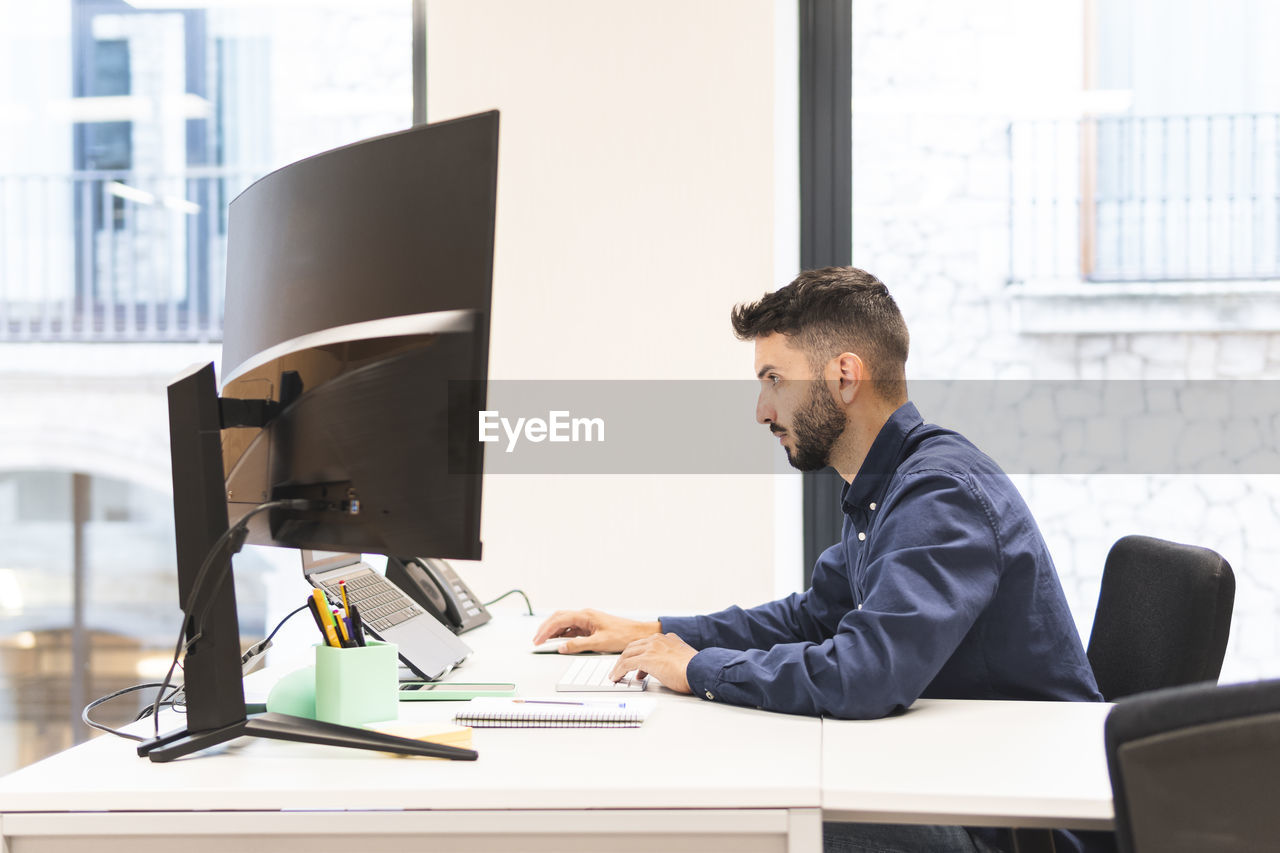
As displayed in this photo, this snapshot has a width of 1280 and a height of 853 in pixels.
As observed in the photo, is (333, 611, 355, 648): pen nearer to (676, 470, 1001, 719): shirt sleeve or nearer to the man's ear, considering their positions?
(676, 470, 1001, 719): shirt sleeve

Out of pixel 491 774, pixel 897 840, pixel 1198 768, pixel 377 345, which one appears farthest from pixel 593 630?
pixel 1198 768

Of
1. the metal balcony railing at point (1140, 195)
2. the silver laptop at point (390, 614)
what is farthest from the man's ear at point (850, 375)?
the metal balcony railing at point (1140, 195)

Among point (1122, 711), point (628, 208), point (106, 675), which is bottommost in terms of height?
point (106, 675)

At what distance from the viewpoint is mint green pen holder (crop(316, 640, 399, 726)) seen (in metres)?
1.05

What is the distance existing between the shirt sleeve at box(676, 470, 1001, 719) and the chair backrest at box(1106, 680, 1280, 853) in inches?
14.4

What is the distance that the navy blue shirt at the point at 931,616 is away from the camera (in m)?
1.10

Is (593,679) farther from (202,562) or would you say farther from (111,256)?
(111,256)

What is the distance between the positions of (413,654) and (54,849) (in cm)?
52

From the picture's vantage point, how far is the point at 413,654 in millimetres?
1372

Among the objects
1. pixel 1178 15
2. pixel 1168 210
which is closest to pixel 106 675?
pixel 1168 210

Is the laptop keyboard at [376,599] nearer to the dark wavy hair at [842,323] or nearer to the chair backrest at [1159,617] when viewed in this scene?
the dark wavy hair at [842,323]

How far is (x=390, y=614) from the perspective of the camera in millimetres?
1436

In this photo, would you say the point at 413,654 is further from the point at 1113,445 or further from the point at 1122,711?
the point at 1113,445

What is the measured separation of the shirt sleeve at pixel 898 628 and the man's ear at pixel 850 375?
0.86 ft
